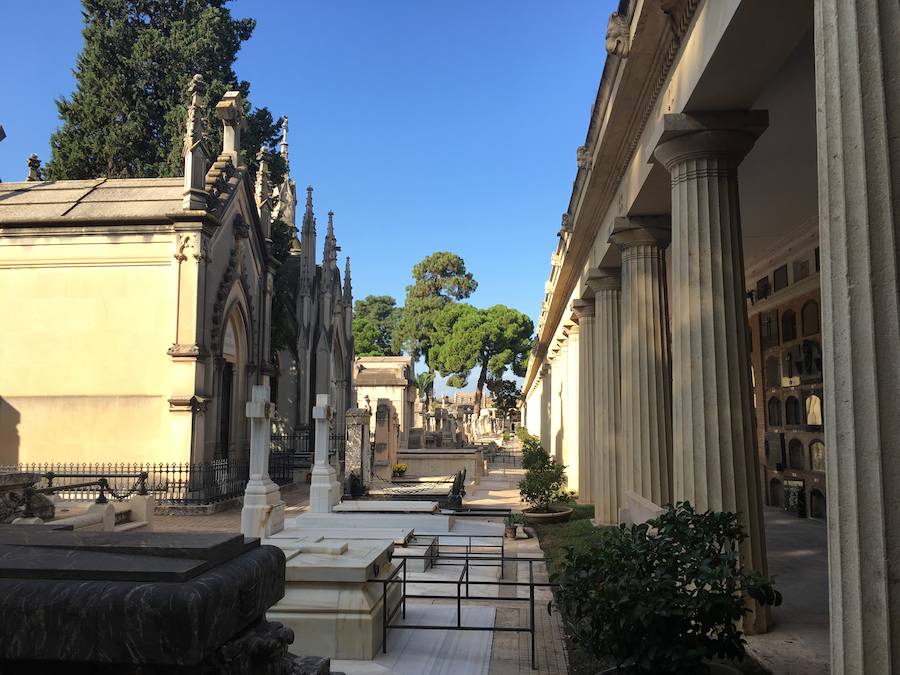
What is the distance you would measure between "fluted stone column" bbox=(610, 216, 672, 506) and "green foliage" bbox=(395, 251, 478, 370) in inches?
2339

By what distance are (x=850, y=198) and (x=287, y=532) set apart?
1094cm

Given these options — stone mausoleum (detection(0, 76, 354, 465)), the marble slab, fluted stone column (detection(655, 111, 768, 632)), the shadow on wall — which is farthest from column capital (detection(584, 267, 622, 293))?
the shadow on wall

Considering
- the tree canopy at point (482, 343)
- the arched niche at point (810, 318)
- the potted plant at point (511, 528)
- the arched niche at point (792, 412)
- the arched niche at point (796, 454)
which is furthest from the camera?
the tree canopy at point (482, 343)

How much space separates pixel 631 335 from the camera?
10.4 metres

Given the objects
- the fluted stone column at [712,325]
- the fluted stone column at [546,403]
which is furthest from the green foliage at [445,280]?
the fluted stone column at [712,325]

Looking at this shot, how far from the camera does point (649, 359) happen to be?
9.97m

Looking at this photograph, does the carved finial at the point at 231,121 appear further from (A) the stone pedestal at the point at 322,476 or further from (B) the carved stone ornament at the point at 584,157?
(B) the carved stone ornament at the point at 584,157

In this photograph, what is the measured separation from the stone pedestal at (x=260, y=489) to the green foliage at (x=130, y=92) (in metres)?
19.9

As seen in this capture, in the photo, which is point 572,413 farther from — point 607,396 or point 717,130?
point 717,130

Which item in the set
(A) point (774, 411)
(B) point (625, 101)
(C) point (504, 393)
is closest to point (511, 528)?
(A) point (774, 411)

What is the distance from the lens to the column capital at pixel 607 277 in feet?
42.4

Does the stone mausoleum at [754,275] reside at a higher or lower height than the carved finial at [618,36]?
lower

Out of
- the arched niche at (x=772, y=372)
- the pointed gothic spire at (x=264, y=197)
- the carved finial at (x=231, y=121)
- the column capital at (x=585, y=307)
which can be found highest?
the carved finial at (x=231, y=121)

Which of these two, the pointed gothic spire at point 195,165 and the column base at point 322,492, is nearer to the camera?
the column base at point 322,492
